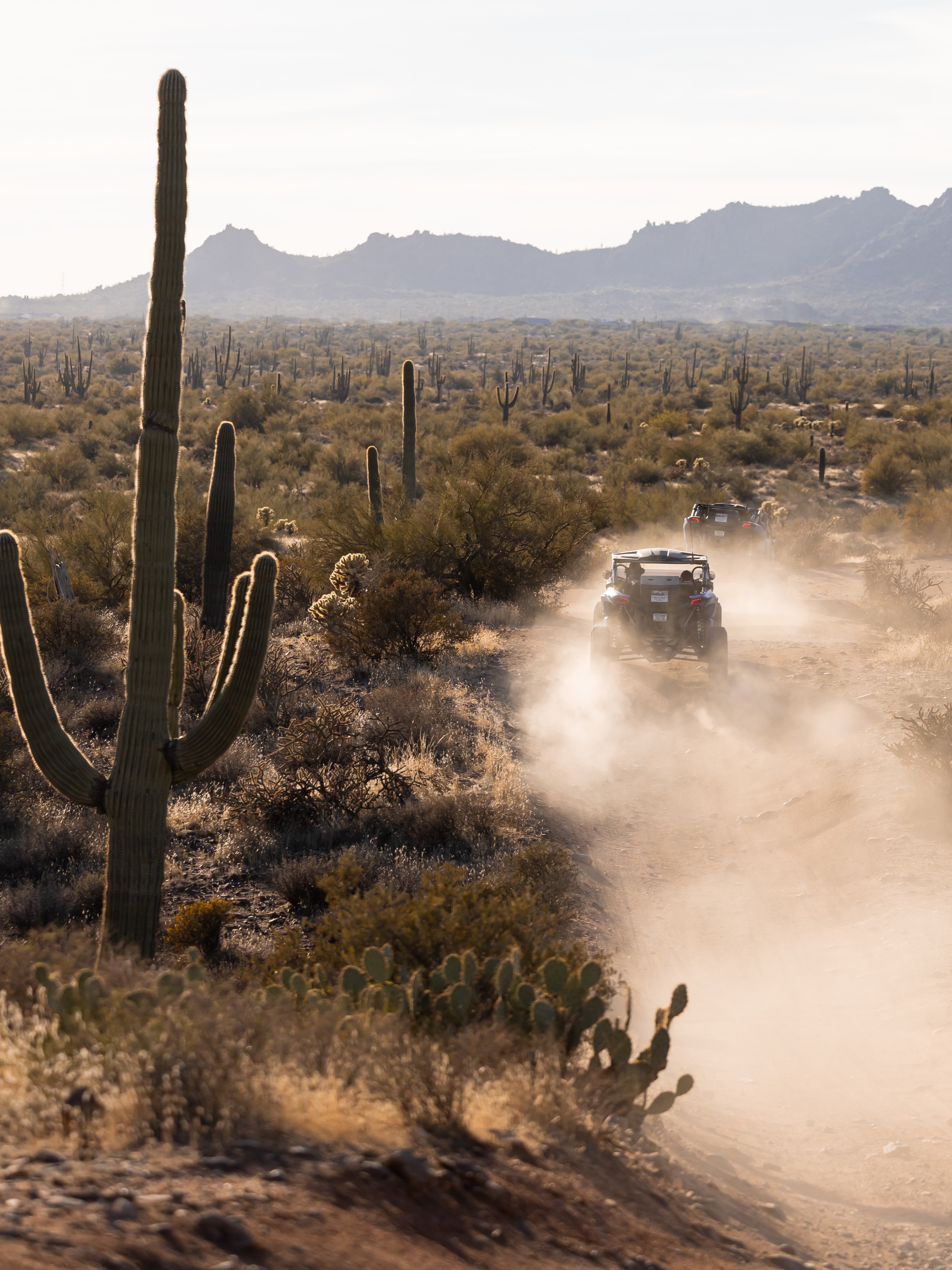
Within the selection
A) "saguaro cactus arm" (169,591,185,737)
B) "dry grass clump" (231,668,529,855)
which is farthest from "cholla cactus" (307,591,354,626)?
"saguaro cactus arm" (169,591,185,737)

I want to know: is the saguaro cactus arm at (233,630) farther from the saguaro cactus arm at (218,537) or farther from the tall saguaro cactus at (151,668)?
the saguaro cactus arm at (218,537)

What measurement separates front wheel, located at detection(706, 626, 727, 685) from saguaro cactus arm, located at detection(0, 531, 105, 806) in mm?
8543

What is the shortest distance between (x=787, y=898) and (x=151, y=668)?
5.34 meters

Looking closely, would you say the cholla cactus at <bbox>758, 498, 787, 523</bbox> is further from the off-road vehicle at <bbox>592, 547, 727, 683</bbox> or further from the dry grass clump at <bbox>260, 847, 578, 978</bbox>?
the dry grass clump at <bbox>260, 847, 578, 978</bbox>

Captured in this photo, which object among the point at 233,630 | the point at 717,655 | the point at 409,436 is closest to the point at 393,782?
the point at 233,630

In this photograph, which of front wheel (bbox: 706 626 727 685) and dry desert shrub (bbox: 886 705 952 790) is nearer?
dry desert shrub (bbox: 886 705 952 790)

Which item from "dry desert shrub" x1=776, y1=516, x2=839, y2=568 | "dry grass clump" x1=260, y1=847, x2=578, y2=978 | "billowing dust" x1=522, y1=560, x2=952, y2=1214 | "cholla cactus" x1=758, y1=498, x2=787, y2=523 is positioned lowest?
"billowing dust" x1=522, y1=560, x2=952, y2=1214

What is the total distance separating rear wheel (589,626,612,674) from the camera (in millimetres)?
13109

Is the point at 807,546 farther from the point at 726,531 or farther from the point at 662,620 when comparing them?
the point at 662,620

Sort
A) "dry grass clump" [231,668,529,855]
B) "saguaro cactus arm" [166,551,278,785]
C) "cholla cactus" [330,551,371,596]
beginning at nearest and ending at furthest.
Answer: "saguaro cactus arm" [166,551,278,785] < "dry grass clump" [231,668,529,855] < "cholla cactus" [330,551,371,596]

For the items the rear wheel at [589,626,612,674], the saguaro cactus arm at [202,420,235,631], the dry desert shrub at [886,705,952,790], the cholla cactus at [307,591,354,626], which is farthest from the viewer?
the cholla cactus at [307,591,354,626]

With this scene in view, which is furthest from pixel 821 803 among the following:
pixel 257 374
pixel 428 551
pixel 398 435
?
pixel 257 374

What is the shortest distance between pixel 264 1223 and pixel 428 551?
1440 cm

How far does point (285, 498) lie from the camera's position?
27047 millimetres
